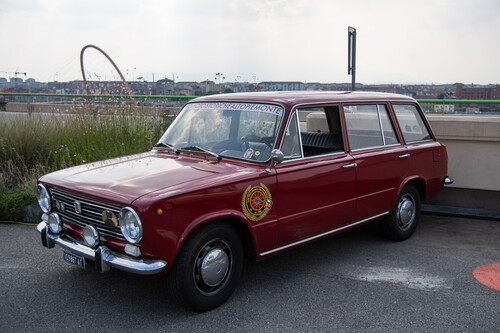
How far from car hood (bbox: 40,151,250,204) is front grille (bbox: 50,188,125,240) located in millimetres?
79

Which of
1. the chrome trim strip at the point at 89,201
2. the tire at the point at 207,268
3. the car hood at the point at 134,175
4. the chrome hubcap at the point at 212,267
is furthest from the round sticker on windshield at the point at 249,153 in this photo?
the chrome trim strip at the point at 89,201

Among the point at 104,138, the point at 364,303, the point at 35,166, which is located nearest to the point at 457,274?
the point at 364,303

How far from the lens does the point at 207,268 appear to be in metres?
3.85

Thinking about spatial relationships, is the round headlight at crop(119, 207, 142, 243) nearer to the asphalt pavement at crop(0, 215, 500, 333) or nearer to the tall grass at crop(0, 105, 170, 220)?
the asphalt pavement at crop(0, 215, 500, 333)

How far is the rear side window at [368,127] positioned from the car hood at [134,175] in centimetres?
162

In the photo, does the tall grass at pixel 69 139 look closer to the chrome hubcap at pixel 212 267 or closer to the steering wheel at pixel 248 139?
the steering wheel at pixel 248 139

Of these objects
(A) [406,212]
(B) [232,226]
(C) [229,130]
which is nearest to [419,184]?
(A) [406,212]

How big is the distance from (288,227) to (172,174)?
46.8 inches

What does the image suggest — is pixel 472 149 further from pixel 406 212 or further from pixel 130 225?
pixel 130 225

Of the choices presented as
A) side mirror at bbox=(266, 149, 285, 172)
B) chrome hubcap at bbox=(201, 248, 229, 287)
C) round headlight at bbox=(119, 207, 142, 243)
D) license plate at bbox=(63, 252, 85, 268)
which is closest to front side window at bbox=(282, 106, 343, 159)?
side mirror at bbox=(266, 149, 285, 172)

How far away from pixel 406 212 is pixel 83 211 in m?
3.84

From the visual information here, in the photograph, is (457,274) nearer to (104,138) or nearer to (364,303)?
(364,303)

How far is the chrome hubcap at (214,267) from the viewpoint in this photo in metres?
3.85

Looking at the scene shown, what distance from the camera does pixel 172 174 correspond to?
401cm
